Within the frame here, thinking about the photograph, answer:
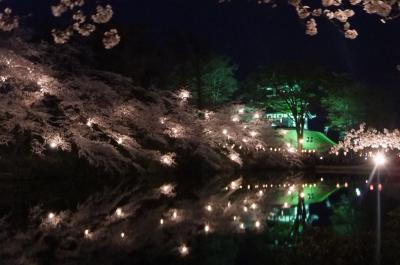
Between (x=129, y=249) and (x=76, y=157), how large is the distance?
13404 mm

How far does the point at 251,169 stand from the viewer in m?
30.3

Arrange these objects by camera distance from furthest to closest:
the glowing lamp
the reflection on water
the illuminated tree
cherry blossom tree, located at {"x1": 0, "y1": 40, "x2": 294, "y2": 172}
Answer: the illuminated tree
the glowing lamp
cherry blossom tree, located at {"x1": 0, "y1": 40, "x2": 294, "y2": 172}
the reflection on water

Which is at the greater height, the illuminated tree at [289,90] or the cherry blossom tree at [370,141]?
the illuminated tree at [289,90]

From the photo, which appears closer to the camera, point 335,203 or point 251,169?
point 335,203

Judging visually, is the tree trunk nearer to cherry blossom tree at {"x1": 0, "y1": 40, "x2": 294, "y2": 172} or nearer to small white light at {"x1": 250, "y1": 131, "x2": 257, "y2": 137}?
cherry blossom tree at {"x1": 0, "y1": 40, "x2": 294, "y2": 172}

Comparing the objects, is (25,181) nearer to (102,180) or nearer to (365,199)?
(102,180)

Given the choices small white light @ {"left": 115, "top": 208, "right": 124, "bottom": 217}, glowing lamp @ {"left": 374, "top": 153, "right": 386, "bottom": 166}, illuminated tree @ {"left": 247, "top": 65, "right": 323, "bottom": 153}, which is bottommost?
glowing lamp @ {"left": 374, "top": 153, "right": 386, "bottom": 166}

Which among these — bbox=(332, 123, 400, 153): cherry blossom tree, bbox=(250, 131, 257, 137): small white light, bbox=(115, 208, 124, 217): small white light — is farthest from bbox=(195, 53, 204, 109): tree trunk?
bbox=(115, 208, 124, 217): small white light

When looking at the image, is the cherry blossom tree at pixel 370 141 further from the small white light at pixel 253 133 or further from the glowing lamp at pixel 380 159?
the small white light at pixel 253 133

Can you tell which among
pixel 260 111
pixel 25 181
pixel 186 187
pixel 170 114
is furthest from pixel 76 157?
pixel 260 111

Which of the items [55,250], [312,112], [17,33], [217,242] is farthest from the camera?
[312,112]

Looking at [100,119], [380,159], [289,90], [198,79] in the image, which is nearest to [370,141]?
[380,159]

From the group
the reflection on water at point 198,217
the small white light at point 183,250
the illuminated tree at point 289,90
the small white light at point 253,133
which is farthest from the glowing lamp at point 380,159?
the small white light at point 183,250

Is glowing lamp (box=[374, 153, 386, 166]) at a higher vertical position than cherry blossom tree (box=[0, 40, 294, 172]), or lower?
lower
